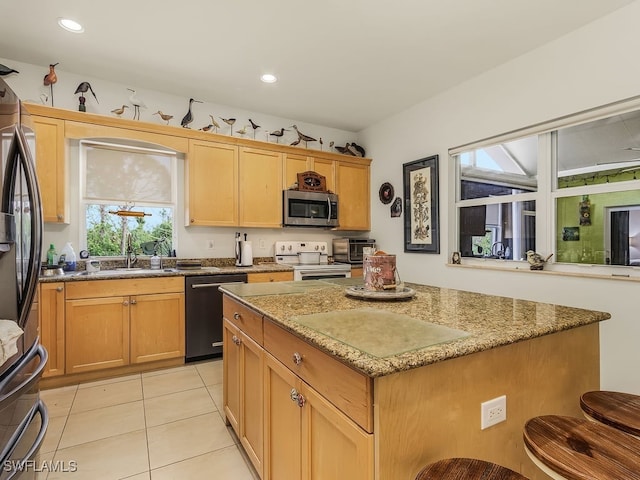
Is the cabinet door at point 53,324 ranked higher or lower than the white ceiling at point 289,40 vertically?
lower

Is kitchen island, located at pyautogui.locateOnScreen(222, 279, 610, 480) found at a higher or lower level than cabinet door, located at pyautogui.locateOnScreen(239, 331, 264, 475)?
higher

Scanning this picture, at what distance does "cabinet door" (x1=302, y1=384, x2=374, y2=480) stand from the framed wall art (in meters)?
2.77

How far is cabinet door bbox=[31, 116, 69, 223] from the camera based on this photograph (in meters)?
2.83

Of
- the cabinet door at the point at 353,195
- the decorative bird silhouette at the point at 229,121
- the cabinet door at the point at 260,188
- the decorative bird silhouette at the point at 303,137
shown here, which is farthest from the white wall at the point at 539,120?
the decorative bird silhouette at the point at 229,121

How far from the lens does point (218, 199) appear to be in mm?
3607

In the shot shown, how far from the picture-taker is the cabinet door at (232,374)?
185cm

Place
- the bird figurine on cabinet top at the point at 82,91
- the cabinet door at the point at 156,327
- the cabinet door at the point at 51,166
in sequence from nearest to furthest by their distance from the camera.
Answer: the cabinet door at the point at 51,166
the cabinet door at the point at 156,327
the bird figurine on cabinet top at the point at 82,91

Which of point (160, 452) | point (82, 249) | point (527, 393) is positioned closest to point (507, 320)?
point (527, 393)

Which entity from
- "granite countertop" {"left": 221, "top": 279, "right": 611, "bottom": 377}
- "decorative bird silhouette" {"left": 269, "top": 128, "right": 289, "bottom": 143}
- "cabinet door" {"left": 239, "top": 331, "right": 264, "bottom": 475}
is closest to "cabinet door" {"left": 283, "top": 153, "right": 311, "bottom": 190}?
"decorative bird silhouette" {"left": 269, "top": 128, "right": 289, "bottom": 143}

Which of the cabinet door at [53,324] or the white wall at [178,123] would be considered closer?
the cabinet door at [53,324]

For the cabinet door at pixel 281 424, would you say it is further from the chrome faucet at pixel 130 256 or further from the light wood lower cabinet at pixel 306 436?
the chrome faucet at pixel 130 256

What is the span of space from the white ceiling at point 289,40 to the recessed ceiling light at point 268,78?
58mm

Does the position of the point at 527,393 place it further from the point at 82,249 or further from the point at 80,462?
the point at 82,249

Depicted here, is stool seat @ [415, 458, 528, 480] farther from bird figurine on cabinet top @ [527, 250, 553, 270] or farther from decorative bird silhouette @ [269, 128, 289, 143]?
decorative bird silhouette @ [269, 128, 289, 143]
